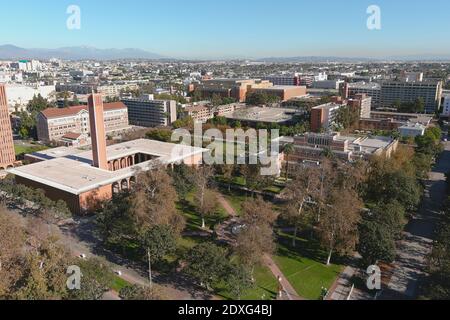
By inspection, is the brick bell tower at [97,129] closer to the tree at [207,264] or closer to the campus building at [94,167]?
the campus building at [94,167]

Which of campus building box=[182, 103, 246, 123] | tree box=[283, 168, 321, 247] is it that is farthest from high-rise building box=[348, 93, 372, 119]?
tree box=[283, 168, 321, 247]

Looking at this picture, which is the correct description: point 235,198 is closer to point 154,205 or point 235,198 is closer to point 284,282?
point 154,205

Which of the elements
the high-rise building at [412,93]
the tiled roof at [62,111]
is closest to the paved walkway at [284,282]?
the tiled roof at [62,111]

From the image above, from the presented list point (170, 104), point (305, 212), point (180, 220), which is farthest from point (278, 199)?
point (170, 104)

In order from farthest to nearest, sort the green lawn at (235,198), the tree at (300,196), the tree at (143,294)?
the green lawn at (235,198) < the tree at (300,196) < the tree at (143,294)

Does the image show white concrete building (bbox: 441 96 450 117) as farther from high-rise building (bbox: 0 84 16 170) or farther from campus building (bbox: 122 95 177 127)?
high-rise building (bbox: 0 84 16 170)

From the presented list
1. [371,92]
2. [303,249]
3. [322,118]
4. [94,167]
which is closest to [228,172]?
[303,249]
